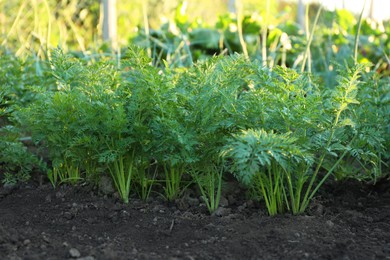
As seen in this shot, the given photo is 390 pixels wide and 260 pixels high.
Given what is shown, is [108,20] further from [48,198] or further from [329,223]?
[329,223]

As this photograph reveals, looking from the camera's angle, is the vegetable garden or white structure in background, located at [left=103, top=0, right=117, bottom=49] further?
white structure in background, located at [left=103, top=0, right=117, bottom=49]

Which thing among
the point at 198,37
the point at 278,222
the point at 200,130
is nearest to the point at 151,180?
the point at 200,130

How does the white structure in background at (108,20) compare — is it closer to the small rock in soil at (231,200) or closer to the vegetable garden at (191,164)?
the vegetable garden at (191,164)

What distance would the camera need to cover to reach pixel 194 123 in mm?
2201

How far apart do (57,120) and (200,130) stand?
→ 632 mm

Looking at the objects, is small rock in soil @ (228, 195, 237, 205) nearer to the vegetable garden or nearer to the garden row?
the vegetable garden

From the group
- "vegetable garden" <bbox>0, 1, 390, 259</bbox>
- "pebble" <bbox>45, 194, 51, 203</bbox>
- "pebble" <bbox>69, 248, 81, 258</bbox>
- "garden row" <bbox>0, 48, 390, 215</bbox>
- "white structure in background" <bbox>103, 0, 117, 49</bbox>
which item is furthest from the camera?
"white structure in background" <bbox>103, 0, 117, 49</bbox>

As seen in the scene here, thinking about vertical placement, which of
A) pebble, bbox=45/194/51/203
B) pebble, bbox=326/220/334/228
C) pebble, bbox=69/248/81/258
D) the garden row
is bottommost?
pebble, bbox=326/220/334/228

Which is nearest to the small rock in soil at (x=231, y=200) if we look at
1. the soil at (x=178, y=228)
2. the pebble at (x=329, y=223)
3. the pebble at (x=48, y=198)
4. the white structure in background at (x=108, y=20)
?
the soil at (x=178, y=228)

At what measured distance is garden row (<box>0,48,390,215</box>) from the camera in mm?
2145

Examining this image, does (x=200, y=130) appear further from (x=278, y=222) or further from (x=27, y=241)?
(x=27, y=241)

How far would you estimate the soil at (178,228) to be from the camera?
1.92 meters

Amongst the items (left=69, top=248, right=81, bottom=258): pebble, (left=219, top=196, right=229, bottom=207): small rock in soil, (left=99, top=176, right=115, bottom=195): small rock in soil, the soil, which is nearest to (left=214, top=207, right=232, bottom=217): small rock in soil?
the soil

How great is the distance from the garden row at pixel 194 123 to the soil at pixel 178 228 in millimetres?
101
